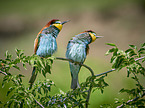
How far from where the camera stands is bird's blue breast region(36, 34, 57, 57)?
3.87 ft

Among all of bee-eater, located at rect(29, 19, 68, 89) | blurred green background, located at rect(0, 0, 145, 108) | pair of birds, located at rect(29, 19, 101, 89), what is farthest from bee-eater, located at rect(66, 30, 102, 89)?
blurred green background, located at rect(0, 0, 145, 108)

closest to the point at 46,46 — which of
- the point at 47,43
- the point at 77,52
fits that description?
the point at 47,43

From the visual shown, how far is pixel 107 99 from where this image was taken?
1919mm

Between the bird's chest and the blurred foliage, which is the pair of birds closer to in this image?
the bird's chest

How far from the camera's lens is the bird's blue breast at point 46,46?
46.5 inches

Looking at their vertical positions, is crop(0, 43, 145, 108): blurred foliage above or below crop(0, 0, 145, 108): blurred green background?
below

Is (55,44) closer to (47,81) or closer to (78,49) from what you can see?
(78,49)

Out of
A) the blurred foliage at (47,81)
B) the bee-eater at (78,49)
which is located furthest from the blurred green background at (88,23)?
the blurred foliage at (47,81)

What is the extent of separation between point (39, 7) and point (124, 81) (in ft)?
3.71

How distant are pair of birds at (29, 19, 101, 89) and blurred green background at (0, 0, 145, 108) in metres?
0.73

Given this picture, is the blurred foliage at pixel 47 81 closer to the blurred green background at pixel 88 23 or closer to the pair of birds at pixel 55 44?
the pair of birds at pixel 55 44

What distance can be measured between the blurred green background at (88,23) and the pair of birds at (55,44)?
0.73 metres

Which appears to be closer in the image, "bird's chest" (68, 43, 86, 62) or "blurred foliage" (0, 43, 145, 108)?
"blurred foliage" (0, 43, 145, 108)

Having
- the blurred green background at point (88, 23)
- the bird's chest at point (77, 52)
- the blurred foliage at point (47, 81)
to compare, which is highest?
the blurred green background at point (88, 23)
